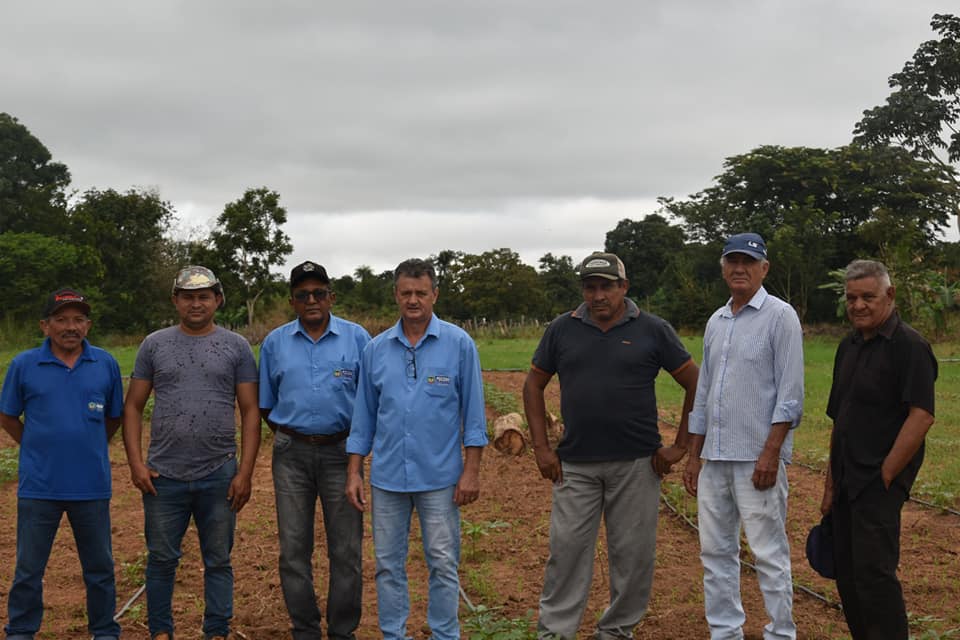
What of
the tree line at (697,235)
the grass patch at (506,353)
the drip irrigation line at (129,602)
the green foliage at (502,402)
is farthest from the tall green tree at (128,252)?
the drip irrigation line at (129,602)

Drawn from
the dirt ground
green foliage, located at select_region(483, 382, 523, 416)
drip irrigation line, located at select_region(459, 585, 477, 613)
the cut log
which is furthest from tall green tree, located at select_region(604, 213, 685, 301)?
drip irrigation line, located at select_region(459, 585, 477, 613)

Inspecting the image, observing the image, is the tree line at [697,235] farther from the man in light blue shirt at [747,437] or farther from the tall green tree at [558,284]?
the man in light blue shirt at [747,437]

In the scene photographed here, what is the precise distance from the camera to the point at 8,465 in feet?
34.5

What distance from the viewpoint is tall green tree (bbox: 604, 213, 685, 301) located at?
182 ft

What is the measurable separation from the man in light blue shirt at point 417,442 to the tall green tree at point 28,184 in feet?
141

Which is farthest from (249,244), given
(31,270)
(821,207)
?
(821,207)

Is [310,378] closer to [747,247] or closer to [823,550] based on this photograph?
[747,247]

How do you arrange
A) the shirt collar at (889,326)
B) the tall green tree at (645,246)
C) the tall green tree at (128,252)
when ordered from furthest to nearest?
the tall green tree at (645,246)
the tall green tree at (128,252)
the shirt collar at (889,326)

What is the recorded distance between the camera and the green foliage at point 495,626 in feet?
15.6

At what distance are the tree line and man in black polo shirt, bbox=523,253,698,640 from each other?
23.8 m

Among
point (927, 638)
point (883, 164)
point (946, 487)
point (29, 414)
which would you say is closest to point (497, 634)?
point (927, 638)

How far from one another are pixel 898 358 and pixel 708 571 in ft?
4.25

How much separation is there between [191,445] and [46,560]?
84cm

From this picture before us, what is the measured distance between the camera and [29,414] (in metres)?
4.66
